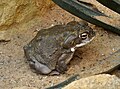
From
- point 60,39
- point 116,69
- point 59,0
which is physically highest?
point 59,0

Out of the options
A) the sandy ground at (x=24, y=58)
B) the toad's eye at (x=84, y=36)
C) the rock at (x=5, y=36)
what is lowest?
the sandy ground at (x=24, y=58)

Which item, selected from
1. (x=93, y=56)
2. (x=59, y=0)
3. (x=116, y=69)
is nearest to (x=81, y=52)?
(x=93, y=56)

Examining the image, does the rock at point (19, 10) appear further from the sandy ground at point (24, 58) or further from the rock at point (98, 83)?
the rock at point (98, 83)

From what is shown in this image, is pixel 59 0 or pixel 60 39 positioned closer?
pixel 59 0

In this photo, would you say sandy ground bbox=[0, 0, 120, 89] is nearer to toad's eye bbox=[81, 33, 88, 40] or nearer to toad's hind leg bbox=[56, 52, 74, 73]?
toad's hind leg bbox=[56, 52, 74, 73]

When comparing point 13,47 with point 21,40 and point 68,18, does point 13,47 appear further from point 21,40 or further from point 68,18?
point 68,18

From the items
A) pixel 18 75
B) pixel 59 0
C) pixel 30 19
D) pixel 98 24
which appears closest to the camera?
pixel 59 0

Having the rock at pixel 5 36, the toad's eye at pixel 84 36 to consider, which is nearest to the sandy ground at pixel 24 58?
the rock at pixel 5 36

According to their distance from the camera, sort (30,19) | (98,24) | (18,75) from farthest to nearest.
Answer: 1. (30,19)
2. (98,24)
3. (18,75)
